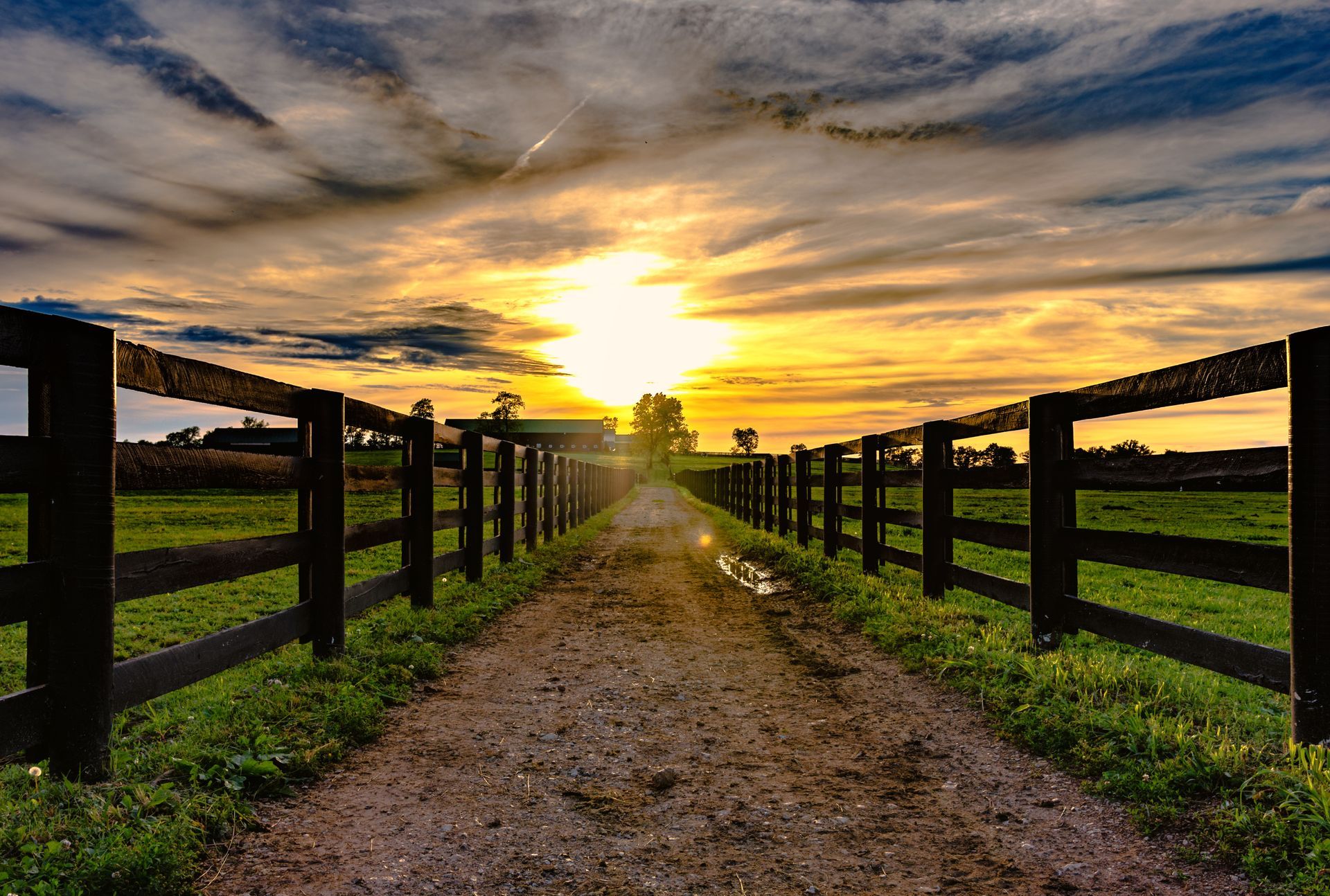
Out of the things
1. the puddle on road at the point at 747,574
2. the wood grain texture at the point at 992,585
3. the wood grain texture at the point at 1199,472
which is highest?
the wood grain texture at the point at 1199,472

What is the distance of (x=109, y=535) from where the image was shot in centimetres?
337

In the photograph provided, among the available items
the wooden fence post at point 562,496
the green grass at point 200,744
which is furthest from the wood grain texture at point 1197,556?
the wooden fence post at point 562,496

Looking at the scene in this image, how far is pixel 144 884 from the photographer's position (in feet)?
8.43

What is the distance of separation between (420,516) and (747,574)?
17.1 ft

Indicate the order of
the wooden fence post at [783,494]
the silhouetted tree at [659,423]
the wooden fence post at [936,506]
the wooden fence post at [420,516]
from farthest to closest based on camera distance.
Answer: the silhouetted tree at [659,423] → the wooden fence post at [783,494] → the wooden fence post at [936,506] → the wooden fence post at [420,516]

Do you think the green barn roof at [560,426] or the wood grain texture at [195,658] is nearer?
the wood grain texture at [195,658]

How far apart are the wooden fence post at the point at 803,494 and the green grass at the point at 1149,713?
9.60ft

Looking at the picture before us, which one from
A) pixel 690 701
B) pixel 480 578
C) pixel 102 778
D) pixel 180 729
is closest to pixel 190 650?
pixel 180 729

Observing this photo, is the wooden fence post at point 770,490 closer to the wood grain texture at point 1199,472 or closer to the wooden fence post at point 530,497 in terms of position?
the wooden fence post at point 530,497

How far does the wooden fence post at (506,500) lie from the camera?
10.5m

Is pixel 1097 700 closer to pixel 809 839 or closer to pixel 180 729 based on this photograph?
pixel 809 839

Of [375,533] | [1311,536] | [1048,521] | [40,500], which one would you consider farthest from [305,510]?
[1311,536]

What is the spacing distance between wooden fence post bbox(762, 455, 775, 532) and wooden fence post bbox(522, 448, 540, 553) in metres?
4.93

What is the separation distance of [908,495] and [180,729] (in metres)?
28.8
